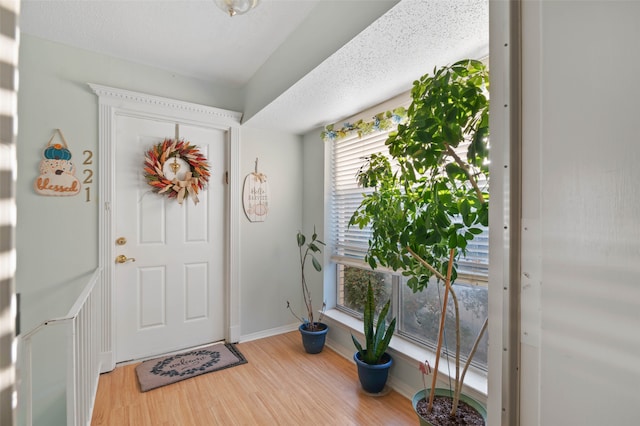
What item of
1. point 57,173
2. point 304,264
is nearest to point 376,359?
point 304,264

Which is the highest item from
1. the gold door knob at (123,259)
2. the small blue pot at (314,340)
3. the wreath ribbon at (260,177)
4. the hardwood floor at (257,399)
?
the wreath ribbon at (260,177)

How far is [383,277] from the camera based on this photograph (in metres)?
2.40

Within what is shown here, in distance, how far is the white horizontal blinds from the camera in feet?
8.28

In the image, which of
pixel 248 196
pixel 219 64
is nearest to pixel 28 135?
pixel 219 64

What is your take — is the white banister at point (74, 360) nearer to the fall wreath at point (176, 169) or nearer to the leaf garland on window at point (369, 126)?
the fall wreath at point (176, 169)

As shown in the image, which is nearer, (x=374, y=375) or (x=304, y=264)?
(x=374, y=375)

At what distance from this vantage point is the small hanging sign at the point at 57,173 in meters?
2.11

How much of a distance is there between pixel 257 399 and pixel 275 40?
254 cm

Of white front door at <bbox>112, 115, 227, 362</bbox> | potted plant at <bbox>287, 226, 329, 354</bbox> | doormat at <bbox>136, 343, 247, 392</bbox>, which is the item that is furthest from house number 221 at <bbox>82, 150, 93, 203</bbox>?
potted plant at <bbox>287, 226, 329, 354</bbox>

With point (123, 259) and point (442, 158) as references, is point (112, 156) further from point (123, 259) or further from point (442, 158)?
point (442, 158)

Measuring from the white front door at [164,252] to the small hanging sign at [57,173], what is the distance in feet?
0.94

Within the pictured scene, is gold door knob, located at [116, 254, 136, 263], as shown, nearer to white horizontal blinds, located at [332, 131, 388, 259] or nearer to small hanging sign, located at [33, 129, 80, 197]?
small hanging sign, located at [33, 129, 80, 197]

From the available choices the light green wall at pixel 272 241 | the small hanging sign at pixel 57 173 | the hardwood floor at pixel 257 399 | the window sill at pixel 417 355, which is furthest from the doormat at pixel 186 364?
the small hanging sign at pixel 57 173

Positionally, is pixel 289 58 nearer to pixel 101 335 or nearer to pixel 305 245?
pixel 305 245
